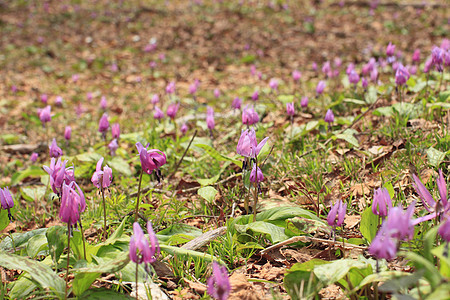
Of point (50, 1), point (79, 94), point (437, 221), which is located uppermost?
point (50, 1)

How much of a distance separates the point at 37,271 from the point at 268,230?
0.99m

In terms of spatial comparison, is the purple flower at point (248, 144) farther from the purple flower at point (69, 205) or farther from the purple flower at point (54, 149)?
the purple flower at point (54, 149)

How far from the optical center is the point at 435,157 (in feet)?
7.04

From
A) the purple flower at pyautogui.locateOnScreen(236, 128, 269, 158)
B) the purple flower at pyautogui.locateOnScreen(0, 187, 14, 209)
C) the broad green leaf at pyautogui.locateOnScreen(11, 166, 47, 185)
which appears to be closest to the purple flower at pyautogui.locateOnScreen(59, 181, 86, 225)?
the purple flower at pyautogui.locateOnScreen(0, 187, 14, 209)

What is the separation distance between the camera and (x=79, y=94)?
677 centimetres

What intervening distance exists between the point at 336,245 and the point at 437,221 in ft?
1.44

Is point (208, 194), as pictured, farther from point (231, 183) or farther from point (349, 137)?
point (349, 137)

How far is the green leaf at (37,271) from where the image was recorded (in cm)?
135

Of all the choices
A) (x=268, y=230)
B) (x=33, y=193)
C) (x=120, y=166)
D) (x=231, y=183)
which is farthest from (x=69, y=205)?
(x=33, y=193)

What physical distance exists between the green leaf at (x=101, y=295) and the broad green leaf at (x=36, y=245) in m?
0.40

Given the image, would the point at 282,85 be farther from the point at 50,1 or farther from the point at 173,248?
the point at 50,1

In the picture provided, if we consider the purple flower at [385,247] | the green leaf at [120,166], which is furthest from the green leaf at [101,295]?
the green leaf at [120,166]

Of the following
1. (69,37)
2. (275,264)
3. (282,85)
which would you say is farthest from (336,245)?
(69,37)

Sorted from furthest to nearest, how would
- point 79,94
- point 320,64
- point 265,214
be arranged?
point 320,64
point 79,94
point 265,214
